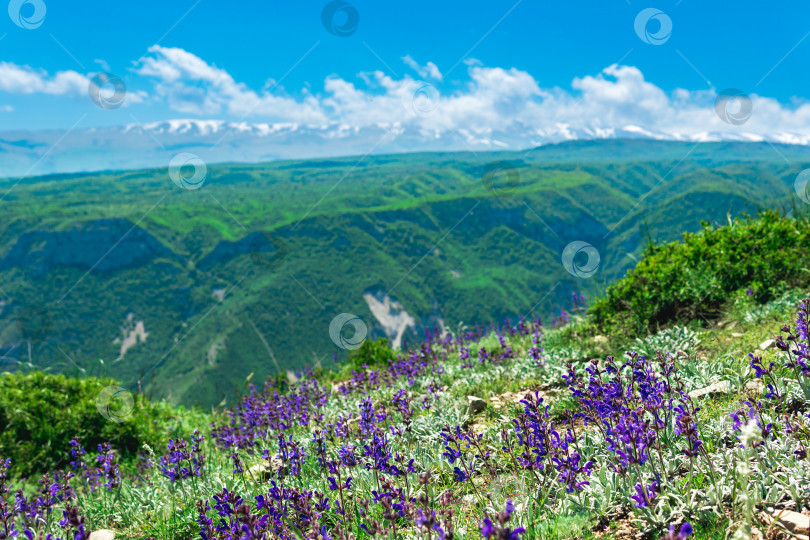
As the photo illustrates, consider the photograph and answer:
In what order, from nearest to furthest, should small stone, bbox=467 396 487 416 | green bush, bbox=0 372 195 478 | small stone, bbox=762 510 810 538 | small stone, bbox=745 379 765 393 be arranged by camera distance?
small stone, bbox=762 510 810 538 < small stone, bbox=745 379 765 393 < small stone, bbox=467 396 487 416 < green bush, bbox=0 372 195 478

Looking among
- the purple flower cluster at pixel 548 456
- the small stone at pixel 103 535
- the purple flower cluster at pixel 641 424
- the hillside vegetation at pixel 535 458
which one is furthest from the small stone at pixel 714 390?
the small stone at pixel 103 535

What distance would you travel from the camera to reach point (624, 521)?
3.32m

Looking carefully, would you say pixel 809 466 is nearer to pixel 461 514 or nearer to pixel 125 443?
pixel 461 514

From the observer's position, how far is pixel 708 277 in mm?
8484

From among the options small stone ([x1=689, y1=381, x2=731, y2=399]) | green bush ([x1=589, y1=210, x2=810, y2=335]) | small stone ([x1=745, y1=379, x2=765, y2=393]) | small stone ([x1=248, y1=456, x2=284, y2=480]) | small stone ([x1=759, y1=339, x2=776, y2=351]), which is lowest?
small stone ([x1=248, y1=456, x2=284, y2=480])

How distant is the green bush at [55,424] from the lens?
324 inches

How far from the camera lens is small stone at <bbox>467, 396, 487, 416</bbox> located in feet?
20.1

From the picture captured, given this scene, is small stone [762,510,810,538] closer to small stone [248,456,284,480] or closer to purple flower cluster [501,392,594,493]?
purple flower cluster [501,392,594,493]

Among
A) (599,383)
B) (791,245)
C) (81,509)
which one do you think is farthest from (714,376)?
(81,509)

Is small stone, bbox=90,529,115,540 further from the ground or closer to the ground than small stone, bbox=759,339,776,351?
closer to the ground

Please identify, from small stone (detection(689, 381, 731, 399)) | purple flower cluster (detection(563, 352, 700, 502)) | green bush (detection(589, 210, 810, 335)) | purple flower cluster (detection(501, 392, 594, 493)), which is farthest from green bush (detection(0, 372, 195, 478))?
green bush (detection(589, 210, 810, 335))

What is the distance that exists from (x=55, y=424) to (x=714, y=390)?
10.1 meters

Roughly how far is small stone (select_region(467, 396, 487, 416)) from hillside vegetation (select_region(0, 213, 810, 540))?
27 mm

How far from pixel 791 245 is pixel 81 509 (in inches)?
461
